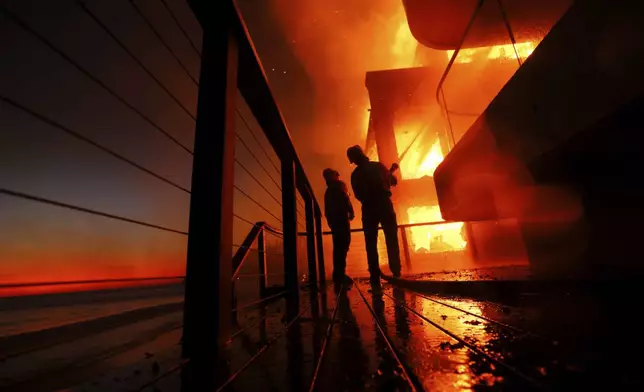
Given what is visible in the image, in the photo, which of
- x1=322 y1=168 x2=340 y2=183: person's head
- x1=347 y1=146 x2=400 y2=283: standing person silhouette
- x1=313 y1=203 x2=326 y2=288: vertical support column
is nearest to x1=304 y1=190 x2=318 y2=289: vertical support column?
x1=313 y1=203 x2=326 y2=288: vertical support column

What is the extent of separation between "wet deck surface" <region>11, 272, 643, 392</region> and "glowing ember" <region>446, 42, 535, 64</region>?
174 centimetres

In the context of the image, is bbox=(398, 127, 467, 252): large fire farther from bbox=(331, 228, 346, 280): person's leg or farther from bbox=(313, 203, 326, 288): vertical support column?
bbox=(313, 203, 326, 288): vertical support column

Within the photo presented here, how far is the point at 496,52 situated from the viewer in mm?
2547

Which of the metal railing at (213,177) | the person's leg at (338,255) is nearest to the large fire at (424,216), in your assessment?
the person's leg at (338,255)

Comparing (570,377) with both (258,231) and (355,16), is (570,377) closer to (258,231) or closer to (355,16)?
(258,231)

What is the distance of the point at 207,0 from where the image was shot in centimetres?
92

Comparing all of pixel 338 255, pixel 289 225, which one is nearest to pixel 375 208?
pixel 338 255

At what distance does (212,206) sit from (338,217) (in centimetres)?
330

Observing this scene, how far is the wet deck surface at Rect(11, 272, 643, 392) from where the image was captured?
0.46 metres

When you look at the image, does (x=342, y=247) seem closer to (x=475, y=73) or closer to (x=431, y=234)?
(x=475, y=73)

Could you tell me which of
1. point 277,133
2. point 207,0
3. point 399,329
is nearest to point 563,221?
point 399,329

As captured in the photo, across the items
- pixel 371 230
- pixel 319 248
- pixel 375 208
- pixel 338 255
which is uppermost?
pixel 375 208

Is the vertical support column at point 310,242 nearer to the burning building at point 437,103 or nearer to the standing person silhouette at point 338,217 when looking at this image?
the standing person silhouette at point 338,217

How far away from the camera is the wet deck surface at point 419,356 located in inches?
18.1
